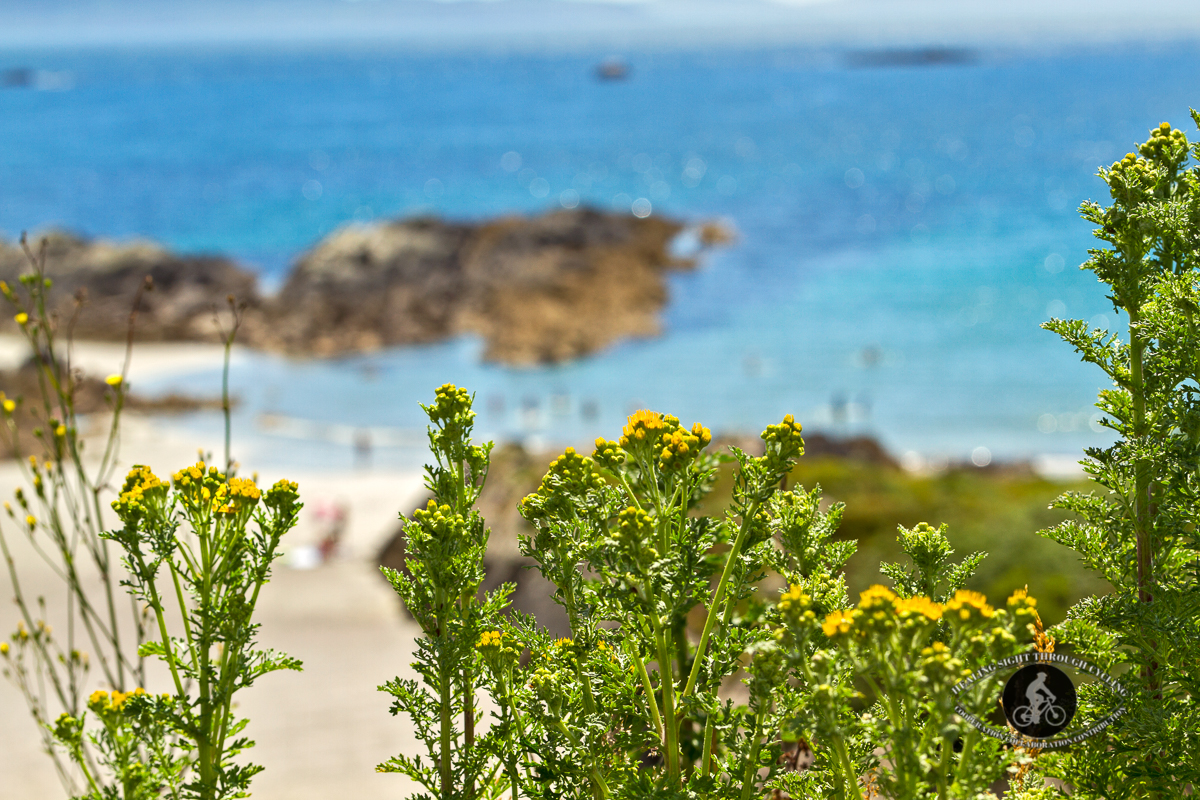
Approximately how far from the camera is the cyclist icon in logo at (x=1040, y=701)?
1.54 metres

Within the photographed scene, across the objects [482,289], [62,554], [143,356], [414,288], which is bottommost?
[62,554]

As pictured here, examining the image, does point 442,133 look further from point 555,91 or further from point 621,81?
point 621,81

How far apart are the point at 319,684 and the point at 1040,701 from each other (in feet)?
34.5

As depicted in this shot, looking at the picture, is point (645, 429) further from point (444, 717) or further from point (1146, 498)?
point (1146, 498)

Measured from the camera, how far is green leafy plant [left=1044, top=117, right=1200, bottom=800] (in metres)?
1.42

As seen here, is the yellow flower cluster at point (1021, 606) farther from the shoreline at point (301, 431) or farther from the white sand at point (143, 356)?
the white sand at point (143, 356)

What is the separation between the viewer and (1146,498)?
60.4 inches

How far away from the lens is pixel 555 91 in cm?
12938

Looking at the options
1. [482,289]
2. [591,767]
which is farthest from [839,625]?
[482,289]

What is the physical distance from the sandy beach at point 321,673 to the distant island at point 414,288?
13.8 meters

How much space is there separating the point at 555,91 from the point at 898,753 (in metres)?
134

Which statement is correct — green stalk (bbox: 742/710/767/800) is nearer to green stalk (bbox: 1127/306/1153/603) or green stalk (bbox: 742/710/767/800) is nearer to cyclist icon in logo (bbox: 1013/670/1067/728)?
cyclist icon in logo (bbox: 1013/670/1067/728)

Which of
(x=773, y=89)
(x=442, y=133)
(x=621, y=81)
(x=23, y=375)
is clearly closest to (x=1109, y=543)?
(x=23, y=375)
